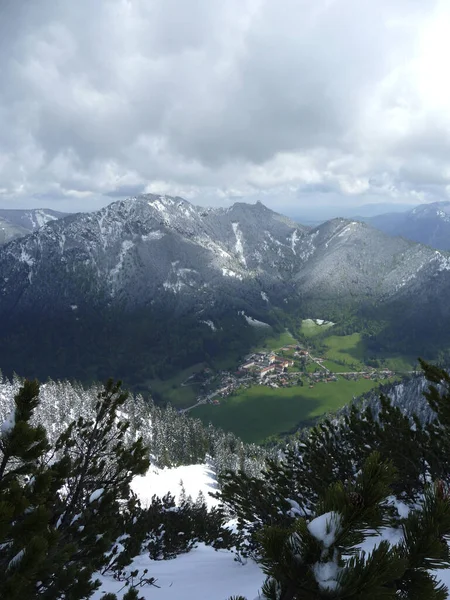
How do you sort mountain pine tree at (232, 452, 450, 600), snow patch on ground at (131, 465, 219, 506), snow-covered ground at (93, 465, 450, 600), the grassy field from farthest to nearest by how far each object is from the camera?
the grassy field, snow patch on ground at (131, 465, 219, 506), snow-covered ground at (93, 465, 450, 600), mountain pine tree at (232, 452, 450, 600)

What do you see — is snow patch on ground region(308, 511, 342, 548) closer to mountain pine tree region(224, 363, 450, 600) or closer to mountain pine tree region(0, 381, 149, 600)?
mountain pine tree region(224, 363, 450, 600)

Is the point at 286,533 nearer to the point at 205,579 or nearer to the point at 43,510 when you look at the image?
the point at 43,510

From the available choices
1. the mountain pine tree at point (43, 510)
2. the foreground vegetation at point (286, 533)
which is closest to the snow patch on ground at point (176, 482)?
the mountain pine tree at point (43, 510)

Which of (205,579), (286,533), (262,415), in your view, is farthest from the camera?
(262,415)

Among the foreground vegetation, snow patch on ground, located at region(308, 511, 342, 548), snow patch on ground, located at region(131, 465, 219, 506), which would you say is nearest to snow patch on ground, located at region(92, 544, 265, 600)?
the foreground vegetation

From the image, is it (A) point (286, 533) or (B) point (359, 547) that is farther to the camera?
(A) point (286, 533)

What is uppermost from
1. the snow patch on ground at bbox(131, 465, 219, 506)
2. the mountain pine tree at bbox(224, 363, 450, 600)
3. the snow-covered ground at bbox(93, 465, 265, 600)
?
the mountain pine tree at bbox(224, 363, 450, 600)

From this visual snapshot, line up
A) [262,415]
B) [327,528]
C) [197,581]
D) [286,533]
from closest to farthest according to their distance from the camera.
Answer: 1. [327,528]
2. [286,533]
3. [197,581]
4. [262,415]

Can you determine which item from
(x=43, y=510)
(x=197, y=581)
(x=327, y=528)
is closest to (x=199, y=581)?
(x=197, y=581)

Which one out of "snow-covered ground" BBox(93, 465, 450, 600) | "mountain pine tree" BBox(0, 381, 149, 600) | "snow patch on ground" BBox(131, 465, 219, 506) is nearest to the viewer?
"mountain pine tree" BBox(0, 381, 149, 600)

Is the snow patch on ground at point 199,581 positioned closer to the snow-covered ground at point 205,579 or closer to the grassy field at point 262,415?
A: the snow-covered ground at point 205,579

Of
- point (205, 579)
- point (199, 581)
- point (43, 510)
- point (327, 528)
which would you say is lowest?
point (205, 579)

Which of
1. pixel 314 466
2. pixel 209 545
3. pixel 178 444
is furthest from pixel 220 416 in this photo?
pixel 314 466
